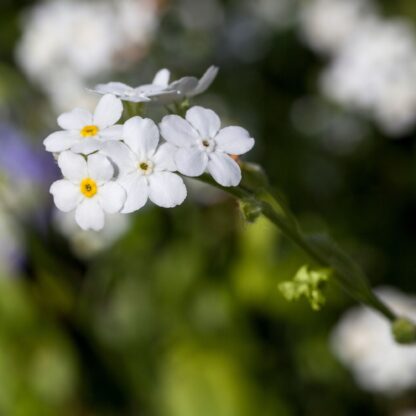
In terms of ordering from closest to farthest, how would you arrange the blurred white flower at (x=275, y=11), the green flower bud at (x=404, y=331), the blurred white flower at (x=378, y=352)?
1. the green flower bud at (x=404, y=331)
2. the blurred white flower at (x=378, y=352)
3. the blurred white flower at (x=275, y=11)

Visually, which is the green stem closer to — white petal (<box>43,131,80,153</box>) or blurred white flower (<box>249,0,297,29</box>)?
white petal (<box>43,131,80,153</box>)

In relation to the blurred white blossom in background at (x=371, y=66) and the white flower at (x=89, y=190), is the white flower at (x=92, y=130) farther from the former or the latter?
the blurred white blossom in background at (x=371, y=66)

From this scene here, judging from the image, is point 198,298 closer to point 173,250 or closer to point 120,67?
point 173,250

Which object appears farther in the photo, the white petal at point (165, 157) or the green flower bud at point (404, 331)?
the green flower bud at point (404, 331)

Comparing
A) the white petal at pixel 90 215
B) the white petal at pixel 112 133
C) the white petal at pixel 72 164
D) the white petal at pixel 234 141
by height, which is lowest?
the white petal at pixel 90 215

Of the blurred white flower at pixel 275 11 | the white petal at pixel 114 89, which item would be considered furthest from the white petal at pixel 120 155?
the blurred white flower at pixel 275 11

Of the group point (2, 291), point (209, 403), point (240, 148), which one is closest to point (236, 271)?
point (209, 403)

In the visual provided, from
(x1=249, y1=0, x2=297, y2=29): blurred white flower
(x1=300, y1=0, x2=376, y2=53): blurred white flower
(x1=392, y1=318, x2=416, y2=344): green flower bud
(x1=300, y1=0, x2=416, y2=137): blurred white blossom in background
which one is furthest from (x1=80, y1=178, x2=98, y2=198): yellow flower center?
(x1=249, y1=0, x2=297, y2=29): blurred white flower
